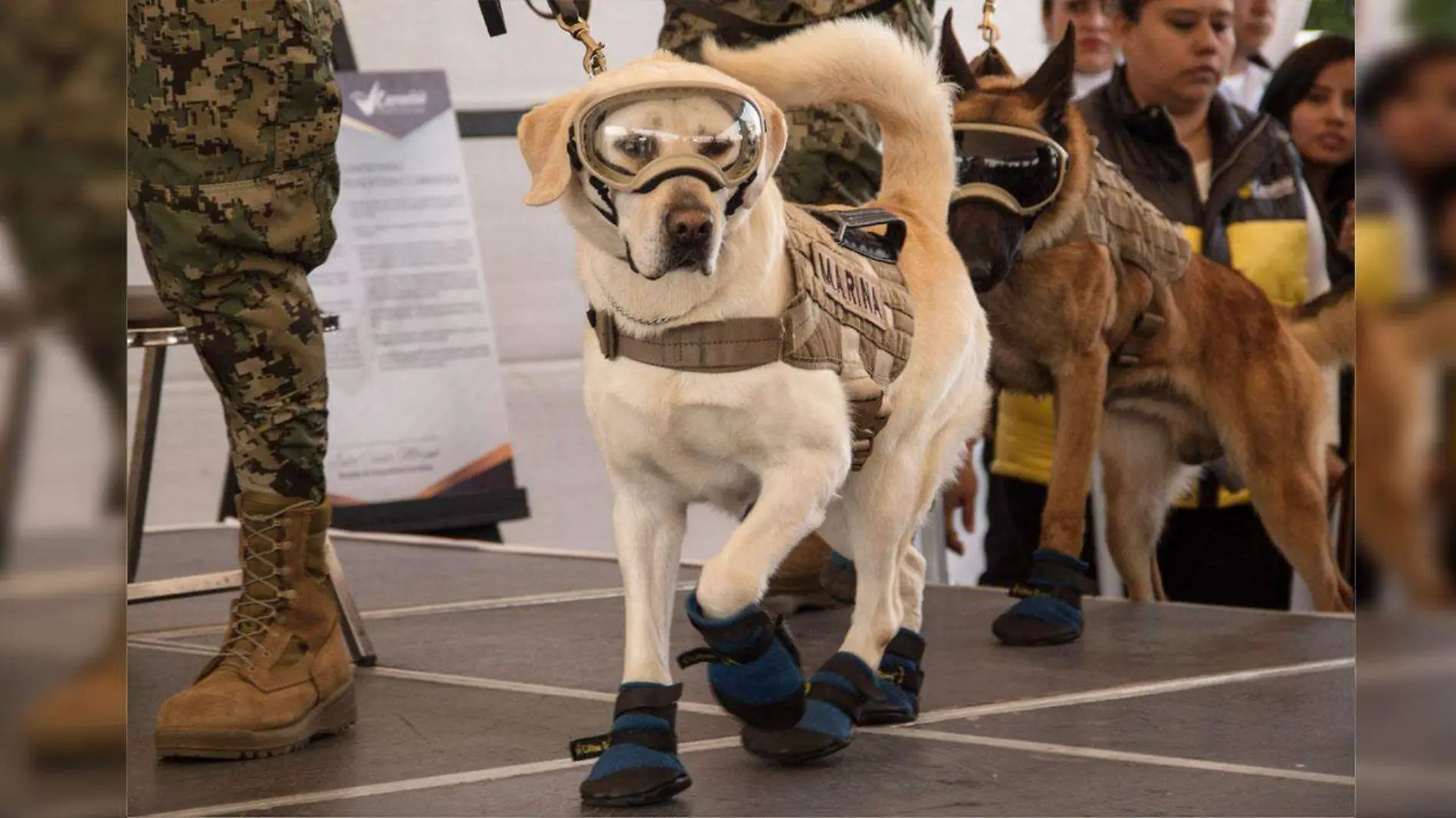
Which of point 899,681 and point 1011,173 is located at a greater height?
point 1011,173

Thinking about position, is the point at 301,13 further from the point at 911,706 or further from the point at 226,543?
the point at 226,543

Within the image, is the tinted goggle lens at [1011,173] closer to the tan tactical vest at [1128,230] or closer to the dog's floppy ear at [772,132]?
the tan tactical vest at [1128,230]

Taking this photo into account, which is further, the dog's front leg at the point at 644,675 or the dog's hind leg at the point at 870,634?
the dog's hind leg at the point at 870,634

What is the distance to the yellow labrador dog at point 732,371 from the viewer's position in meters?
1.82

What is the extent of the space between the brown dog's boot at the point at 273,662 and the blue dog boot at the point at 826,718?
0.66 metres

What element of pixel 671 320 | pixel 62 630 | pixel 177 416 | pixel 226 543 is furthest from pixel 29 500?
pixel 177 416

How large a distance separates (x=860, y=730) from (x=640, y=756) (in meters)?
0.52

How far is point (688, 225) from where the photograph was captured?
5.82 ft

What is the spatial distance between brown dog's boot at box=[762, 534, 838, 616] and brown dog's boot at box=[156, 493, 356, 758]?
3.70 feet

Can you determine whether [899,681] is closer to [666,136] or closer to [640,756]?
[640,756]

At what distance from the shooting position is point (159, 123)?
84.8 inches

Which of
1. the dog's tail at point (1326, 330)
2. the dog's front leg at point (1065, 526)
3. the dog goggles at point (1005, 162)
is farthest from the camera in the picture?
the dog's tail at point (1326, 330)

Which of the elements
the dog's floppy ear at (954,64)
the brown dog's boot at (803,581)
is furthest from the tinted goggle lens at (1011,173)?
the brown dog's boot at (803,581)

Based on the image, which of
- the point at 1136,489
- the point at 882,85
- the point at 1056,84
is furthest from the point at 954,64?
the point at 1136,489
